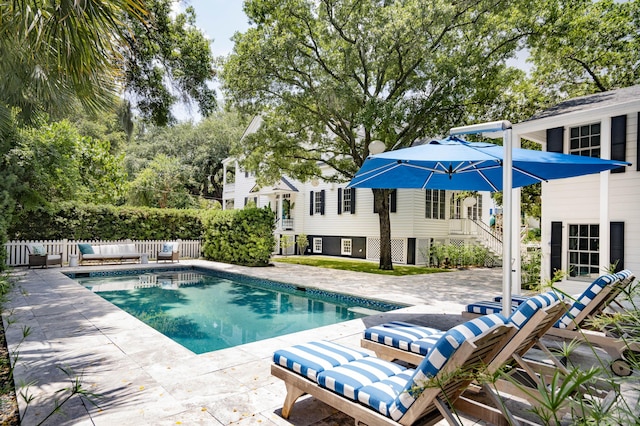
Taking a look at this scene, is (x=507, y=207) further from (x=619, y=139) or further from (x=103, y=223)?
(x=103, y=223)

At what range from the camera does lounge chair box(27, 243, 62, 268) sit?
41.7 feet

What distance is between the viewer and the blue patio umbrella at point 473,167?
13.0 ft

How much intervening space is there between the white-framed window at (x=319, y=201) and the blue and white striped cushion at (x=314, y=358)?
56.3 ft

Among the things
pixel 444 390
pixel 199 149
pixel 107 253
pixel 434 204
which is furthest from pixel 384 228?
pixel 199 149

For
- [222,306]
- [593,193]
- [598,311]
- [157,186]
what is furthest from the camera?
[157,186]

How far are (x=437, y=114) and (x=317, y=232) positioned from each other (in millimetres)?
9942

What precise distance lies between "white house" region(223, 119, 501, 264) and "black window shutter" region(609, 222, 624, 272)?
9.38m

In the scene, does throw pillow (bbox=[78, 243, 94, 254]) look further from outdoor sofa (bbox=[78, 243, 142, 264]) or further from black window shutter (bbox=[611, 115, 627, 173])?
black window shutter (bbox=[611, 115, 627, 173])

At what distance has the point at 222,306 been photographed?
8719 mm

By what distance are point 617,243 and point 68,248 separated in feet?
57.2

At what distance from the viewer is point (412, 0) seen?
11.9 m

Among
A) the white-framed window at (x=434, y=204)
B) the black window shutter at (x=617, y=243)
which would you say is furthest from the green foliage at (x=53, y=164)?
the white-framed window at (x=434, y=204)

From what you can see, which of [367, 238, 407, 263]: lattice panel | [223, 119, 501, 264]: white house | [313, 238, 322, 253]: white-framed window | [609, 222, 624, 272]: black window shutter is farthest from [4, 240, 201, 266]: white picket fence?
[609, 222, 624, 272]: black window shutter

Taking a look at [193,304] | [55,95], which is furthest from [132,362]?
[193,304]
